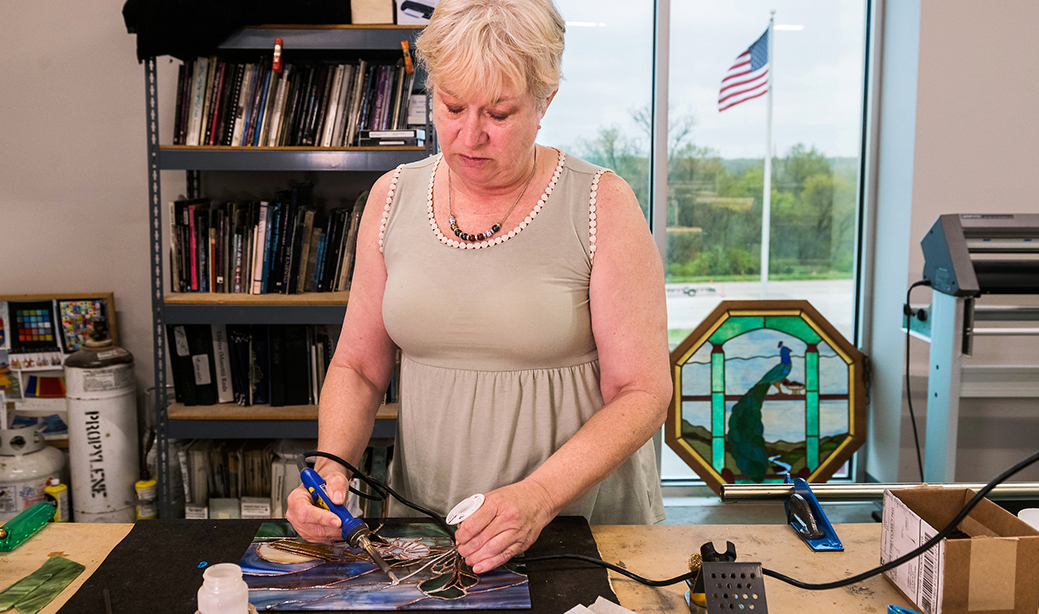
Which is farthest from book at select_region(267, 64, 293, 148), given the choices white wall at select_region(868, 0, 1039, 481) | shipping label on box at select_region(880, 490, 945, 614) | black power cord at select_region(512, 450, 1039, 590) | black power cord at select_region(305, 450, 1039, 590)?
white wall at select_region(868, 0, 1039, 481)

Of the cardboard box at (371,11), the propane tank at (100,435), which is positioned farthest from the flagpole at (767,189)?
the propane tank at (100,435)

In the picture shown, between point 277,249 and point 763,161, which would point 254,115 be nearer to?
point 277,249

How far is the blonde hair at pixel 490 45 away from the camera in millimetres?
1007

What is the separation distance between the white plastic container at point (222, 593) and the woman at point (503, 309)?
0.29 m

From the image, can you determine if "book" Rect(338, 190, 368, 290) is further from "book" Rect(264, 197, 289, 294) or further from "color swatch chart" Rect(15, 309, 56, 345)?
"color swatch chart" Rect(15, 309, 56, 345)

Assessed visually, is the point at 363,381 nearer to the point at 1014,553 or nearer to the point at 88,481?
the point at 1014,553

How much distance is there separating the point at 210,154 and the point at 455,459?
5.21 ft

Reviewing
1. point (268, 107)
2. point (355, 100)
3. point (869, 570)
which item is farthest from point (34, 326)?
point (869, 570)

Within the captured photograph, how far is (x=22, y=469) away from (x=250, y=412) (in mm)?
777

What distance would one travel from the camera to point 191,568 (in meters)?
0.96

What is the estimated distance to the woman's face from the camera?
1044 mm

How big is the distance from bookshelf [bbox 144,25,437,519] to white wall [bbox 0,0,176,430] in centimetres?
44

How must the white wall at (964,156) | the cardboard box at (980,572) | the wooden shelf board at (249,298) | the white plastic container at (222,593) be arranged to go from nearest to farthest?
the white plastic container at (222,593)
the cardboard box at (980,572)
the wooden shelf board at (249,298)
the white wall at (964,156)

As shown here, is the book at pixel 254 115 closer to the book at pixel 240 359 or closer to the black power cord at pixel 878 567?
the book at pixel 240 359
